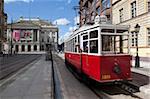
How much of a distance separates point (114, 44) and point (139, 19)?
71.5ft

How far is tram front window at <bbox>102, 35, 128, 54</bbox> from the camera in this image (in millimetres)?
12250

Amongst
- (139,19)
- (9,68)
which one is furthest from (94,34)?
(139,19)

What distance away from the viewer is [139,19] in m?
33.5

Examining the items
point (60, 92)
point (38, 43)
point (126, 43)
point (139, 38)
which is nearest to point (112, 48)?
point (126, 43)

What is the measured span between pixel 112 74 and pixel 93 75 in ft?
2.96

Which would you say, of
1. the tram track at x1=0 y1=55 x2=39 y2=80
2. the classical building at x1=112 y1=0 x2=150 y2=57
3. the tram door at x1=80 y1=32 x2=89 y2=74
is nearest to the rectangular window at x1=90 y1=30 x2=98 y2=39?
the tram door at x1=80 y1=32 x2=89 y2=74

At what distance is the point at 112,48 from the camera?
12.6 meters

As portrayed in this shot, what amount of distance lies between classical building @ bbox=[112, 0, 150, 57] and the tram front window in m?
14.6

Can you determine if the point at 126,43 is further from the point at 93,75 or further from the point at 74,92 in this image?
the point at 74,92

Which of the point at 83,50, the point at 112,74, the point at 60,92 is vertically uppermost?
the point at 83,50

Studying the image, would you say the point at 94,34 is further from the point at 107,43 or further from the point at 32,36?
the point at 32,36

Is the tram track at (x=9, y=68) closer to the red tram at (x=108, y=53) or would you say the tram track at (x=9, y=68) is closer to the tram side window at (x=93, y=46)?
the tram side window at (x=93, y=46)

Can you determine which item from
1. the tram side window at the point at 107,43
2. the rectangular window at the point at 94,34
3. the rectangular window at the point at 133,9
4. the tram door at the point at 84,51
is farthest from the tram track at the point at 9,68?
the rectangular window at the point at 133,9

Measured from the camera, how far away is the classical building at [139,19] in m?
31.6
